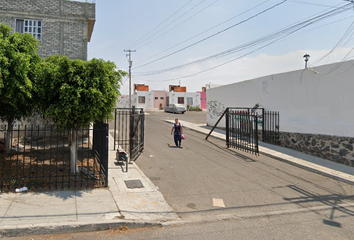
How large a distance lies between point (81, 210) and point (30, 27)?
12216mm

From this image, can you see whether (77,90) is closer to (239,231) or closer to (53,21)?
(239,231)

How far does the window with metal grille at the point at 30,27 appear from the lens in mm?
12922

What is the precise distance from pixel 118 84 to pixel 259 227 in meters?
5.01

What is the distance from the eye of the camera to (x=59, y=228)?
166 inches

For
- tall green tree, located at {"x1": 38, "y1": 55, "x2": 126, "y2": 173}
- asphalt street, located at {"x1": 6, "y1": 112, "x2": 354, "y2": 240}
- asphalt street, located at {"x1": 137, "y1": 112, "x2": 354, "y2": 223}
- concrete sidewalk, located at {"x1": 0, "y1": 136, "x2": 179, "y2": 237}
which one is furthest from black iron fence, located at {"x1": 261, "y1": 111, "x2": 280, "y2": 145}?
tall green tree, located at {"x1": 38, "y1": 55, "x2": 126, "y2": 173}

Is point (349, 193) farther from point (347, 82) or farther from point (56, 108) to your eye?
point (56, 108)

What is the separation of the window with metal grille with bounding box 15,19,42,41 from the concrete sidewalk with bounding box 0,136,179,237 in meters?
10.6

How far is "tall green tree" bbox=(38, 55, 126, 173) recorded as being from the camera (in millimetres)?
5992

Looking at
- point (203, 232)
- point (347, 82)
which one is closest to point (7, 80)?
point (203, 232)

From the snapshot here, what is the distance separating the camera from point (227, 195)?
6285 mm

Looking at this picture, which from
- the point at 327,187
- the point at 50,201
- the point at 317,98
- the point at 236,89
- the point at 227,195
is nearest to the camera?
the point at 50,201

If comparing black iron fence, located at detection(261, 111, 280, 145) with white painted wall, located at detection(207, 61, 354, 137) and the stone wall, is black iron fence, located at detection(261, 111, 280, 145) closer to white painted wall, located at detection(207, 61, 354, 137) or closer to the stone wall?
white painted wall, located at detection(207, 61, 354, 137)

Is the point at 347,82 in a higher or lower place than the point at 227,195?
higher

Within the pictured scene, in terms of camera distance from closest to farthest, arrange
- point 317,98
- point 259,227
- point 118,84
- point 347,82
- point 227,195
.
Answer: point 259,227 → point 227,195 → point 118,84 → point 347,82 → point 317,98
